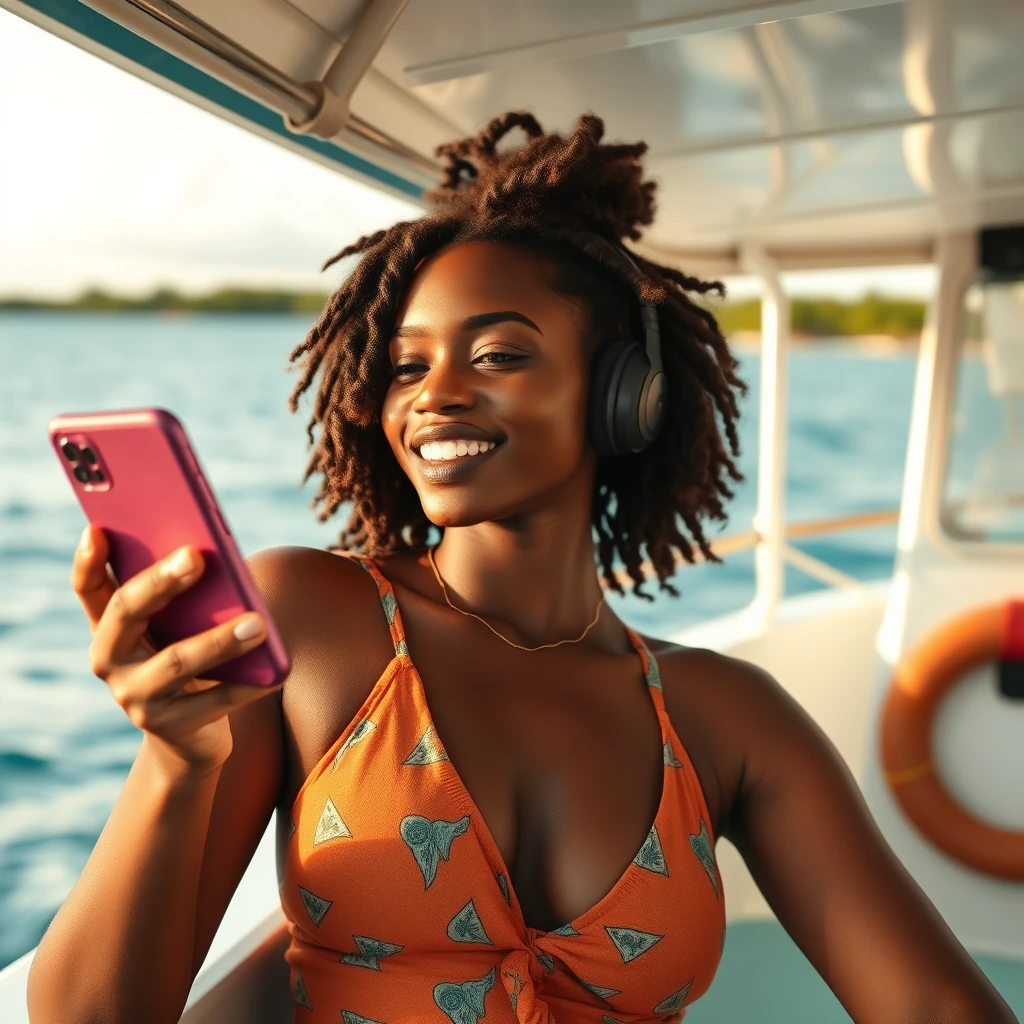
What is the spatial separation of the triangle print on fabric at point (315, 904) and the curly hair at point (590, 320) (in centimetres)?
53

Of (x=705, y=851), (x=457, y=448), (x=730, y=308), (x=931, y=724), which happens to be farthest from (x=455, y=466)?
(x=730, y=308)

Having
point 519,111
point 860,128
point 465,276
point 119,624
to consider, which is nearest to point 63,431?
point 119,624

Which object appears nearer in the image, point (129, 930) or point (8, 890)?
point (129, 930)

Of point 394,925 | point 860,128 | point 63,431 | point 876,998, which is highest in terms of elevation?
point 860,128

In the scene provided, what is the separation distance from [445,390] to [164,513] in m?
0.51

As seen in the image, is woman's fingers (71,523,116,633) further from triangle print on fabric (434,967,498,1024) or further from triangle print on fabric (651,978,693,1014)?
triangle print on fabric (651,978,693,1014)

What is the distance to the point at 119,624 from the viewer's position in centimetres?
82

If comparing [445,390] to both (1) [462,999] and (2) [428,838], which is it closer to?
(2) [428,838]

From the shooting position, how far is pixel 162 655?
2.67ft

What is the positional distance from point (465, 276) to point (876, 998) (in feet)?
3.40

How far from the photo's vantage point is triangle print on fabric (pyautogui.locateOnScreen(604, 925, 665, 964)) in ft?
4.11

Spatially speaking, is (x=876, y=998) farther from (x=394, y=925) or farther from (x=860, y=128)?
(x=860, y=128)

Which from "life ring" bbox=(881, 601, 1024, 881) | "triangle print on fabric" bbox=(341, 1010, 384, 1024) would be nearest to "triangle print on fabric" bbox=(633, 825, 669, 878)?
"triangle print on fabric" bbox=(341, 1010, 384, 1024)

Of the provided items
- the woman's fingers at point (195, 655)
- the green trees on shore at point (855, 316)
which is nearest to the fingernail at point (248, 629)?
the woman's fingers at point (195, 655)
